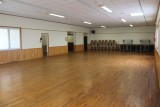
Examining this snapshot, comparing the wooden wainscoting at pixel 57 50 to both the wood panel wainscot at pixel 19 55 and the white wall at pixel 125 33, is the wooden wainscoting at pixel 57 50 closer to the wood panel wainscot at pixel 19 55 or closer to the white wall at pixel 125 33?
the wood panel wainscot at pixel 19 55

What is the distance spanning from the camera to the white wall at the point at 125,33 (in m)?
18.2

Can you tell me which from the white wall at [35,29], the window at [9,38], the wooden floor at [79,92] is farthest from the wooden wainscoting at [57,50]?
the wooden floor at [79,92]

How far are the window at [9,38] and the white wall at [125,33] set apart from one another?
12.4m

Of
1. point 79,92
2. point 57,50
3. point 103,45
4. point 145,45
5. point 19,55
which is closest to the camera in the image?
point 79,92

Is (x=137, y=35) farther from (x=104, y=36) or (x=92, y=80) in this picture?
(x=92, y=80)

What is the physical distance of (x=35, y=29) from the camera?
1160cm

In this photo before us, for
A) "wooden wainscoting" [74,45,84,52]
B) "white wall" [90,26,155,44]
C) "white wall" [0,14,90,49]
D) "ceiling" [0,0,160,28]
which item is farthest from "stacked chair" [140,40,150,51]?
"ceiling" [0,0,160,28]

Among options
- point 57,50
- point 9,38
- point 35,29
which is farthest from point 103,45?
point 9,38

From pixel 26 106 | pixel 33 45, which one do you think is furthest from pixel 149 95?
pixel 33 45

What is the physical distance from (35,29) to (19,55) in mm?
2377

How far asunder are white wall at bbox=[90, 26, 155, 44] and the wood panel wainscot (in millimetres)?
10502

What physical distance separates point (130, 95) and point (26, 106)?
8.02 ft

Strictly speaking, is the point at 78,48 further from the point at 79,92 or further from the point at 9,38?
the point at 79,92

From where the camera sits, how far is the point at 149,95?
3.92 meters
